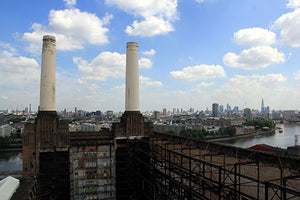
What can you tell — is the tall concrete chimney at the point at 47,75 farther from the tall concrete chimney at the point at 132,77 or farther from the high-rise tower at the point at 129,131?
the tall concrete chimney at the point at 132,77

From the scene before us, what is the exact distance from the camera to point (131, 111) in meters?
12.0

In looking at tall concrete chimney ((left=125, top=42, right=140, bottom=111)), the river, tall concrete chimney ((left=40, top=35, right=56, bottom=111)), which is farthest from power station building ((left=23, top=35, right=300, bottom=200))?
the river

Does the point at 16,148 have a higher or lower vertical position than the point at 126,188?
lower

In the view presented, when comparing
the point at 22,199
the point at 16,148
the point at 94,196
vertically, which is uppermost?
the point at 22,199

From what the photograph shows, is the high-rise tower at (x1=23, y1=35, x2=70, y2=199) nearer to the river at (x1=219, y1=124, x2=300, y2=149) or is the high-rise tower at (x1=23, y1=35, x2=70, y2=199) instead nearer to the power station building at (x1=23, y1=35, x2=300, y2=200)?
the power station building at (x1=23, y1=35, x2=300, y2=200)

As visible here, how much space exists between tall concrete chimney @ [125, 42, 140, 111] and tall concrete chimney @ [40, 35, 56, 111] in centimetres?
387

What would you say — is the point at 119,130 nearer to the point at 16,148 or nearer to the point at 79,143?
the point at 79,143

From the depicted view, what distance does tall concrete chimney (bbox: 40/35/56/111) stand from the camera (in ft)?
35.4

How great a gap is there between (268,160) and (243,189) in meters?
5.43

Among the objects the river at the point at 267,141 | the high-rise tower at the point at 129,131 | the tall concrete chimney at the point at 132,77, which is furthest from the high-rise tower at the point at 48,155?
the river at the point at 267,141

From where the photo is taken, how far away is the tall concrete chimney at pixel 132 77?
12047mm

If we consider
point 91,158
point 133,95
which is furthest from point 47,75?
point 91,158

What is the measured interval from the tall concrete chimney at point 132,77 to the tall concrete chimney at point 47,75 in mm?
3874


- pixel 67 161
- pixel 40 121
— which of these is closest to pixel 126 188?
pixel 67 161
